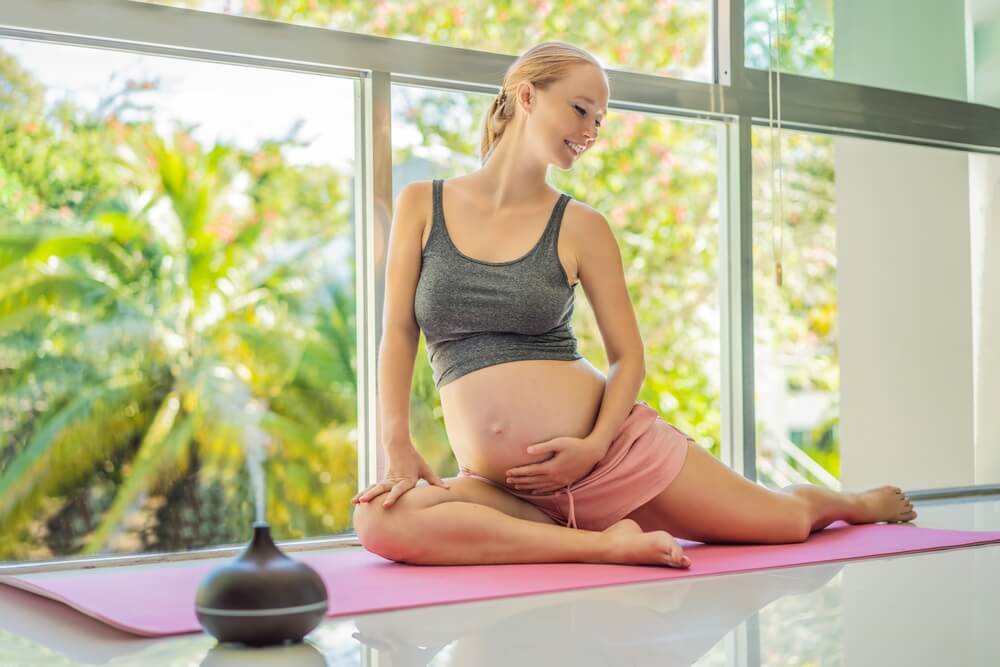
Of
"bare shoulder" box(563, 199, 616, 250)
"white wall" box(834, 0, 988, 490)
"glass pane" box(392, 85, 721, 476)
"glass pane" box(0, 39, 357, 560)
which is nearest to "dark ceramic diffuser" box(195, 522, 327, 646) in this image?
"bare shoulder" box(563, 199, 616, 250)

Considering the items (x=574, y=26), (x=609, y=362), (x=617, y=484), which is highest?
(x=574, y=26)

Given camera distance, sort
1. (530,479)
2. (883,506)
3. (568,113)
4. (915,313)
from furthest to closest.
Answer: (915,313), (883,506), (568,113), (530,479)

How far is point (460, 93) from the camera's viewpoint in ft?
11.1

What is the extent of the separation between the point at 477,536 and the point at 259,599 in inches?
32.0

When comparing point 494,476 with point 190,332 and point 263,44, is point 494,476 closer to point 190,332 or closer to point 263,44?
point 263,44

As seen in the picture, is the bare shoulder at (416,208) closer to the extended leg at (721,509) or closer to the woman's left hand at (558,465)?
the woman's left hand at (558,465)

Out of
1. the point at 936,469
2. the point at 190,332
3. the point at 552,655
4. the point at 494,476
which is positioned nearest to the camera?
the point at 552,655

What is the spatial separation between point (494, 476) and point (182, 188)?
6.37ft

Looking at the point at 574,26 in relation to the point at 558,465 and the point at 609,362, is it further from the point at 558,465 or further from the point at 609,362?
the point at 558,465

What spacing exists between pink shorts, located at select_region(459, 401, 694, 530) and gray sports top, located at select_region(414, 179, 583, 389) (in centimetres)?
25

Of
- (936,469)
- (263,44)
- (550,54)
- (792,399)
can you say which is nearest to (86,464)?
(263,44)

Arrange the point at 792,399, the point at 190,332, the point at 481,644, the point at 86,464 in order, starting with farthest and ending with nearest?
1. the point at 792,399
2. the point at 190,332
3. the point at 86,464
4. the point at 481,644

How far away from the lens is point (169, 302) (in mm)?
3629

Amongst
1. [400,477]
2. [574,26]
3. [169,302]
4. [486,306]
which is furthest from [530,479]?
[574,26]
